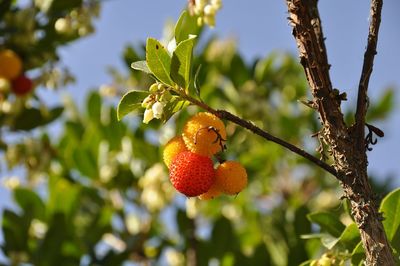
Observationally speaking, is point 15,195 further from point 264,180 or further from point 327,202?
point 327,202

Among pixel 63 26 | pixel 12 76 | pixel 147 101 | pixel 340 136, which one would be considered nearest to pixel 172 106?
pixel 147 101

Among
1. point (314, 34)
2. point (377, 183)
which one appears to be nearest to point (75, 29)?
Answer: point (314, 34)

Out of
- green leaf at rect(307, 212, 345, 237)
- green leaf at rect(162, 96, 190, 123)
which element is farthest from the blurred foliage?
green leaf at rect(162, 96, 190, 123)

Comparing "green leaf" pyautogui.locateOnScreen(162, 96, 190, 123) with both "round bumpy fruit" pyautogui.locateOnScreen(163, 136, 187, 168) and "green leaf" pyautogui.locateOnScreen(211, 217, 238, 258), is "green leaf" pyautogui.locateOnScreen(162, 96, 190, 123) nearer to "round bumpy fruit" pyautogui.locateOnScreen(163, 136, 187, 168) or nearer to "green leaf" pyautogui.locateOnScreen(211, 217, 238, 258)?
"round bumpy fruit" pyautogui.locateOnScreen(163, 136, 187, 168)

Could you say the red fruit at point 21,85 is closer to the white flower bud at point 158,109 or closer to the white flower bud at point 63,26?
the white flower bud at point 63,26

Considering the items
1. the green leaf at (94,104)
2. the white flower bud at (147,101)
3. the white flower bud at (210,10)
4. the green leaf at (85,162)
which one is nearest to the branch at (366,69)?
the white flower bud at (147,101)

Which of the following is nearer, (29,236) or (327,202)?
(29,236)
